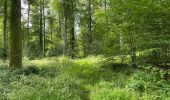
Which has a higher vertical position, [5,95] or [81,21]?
[81,21]

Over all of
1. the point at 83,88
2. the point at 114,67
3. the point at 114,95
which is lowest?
the point at 83,88

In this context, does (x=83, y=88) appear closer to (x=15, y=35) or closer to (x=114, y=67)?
(x=114, y=67)

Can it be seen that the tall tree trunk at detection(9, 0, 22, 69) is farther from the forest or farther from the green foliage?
the green foliage

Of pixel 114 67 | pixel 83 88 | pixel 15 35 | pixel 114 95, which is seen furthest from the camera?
pixel 114 67

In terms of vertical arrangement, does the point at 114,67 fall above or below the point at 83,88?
above

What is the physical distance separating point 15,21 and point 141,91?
7.21 meters

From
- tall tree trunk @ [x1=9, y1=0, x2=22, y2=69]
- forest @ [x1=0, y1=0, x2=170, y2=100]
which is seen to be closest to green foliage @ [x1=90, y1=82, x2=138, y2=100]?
forest @ [x1=0, y1=0, x2=170, y2=100]

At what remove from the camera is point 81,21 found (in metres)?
34.4

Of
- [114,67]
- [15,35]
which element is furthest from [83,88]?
[15,35]

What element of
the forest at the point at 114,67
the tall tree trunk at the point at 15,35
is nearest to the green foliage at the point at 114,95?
the forest at the point at 114,67

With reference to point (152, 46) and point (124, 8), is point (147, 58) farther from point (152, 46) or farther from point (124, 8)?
point (124, 8)

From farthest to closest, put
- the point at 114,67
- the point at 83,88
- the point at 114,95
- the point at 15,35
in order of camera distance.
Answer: the point at 114,67 < the point at 15,35 < the point at 83,88 < the point at 114,95

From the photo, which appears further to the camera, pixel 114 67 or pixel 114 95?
pixel 114 67

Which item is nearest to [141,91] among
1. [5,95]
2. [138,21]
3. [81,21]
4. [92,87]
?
[92,87]
